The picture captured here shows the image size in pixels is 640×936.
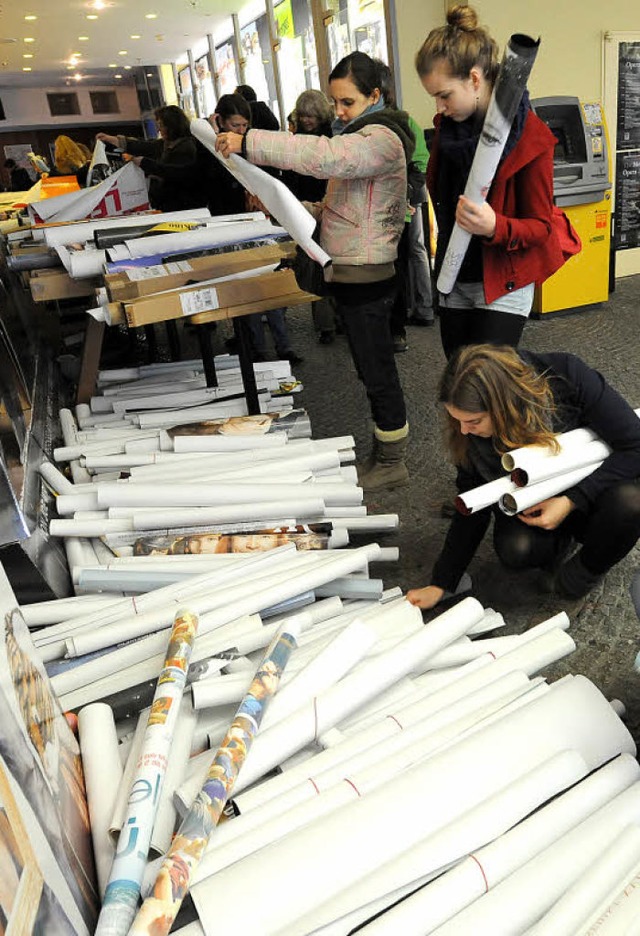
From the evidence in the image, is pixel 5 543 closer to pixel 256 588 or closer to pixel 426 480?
pixel 256 588

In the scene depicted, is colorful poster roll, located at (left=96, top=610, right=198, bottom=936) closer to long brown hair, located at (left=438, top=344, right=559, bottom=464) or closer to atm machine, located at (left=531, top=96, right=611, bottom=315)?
long brown hair, located at (left=438, top=344, right=559, bottom=464)

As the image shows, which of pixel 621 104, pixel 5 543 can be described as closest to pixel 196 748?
pixel 5 543

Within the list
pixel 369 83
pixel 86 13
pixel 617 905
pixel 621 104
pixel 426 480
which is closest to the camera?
pixel 617 905

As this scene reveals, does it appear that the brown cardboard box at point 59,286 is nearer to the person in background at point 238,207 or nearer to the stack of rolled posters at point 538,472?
the person in background at point 238,207

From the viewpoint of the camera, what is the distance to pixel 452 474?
298 centimetres

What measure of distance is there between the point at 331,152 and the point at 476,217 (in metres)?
0.57

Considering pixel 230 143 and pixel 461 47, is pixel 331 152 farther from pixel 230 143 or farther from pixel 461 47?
pixel 461 47

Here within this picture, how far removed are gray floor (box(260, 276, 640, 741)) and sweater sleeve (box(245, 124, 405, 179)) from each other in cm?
117

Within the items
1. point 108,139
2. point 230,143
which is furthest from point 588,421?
point 108,139

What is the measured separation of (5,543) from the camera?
5.48 ft

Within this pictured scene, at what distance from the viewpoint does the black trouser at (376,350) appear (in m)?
2.66

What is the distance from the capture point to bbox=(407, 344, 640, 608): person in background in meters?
1.80

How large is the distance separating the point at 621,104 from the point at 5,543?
19.1ft

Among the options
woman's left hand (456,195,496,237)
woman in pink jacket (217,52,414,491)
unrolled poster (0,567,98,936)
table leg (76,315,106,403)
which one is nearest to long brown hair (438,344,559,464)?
woman's left hand (456,195,496,237)
